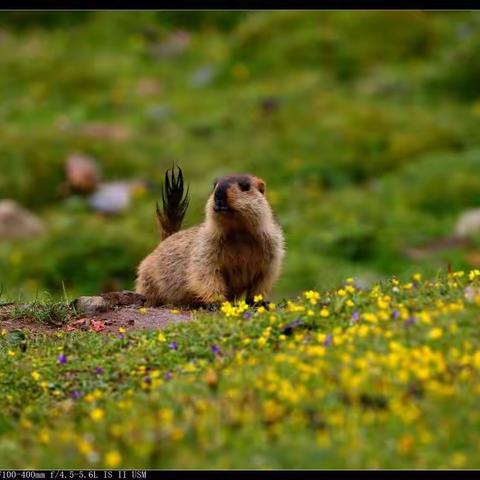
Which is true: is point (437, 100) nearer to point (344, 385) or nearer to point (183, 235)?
point (183, 235)

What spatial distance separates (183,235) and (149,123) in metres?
15.9

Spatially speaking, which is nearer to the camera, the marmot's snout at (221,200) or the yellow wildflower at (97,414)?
the yellow wildflower at (97,414)

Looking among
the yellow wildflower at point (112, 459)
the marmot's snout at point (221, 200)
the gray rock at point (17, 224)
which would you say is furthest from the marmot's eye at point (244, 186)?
the gray rock at point (17, 224)

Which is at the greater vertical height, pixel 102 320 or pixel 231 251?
pixel 231 251

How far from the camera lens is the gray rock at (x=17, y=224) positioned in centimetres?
2311

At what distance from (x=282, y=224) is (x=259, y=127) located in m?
5.85

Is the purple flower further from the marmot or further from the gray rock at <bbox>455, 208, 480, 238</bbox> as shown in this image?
the gray rock at <bbox>455, 208, 480, 238</bbox>

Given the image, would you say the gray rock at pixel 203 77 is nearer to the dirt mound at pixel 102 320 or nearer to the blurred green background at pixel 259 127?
the blurred green background at pixel 259 127

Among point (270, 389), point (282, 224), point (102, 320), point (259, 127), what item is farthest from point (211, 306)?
point (259, 127)

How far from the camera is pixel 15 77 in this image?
3234 centimetres

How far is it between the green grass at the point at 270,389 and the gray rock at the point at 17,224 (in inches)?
507

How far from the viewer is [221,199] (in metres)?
12.4

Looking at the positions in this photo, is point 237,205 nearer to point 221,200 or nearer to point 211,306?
point 221,200
